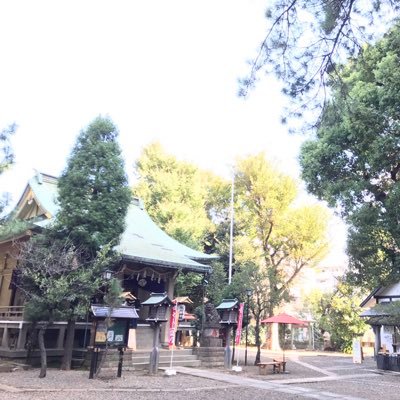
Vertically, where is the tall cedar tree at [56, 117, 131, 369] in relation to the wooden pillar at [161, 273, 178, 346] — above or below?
above

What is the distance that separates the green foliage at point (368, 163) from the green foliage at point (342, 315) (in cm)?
1103

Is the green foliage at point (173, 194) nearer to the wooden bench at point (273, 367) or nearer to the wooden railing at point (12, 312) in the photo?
the wooden railing at point (12, 312)

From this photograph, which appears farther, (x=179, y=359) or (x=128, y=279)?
(x=128, y=279)

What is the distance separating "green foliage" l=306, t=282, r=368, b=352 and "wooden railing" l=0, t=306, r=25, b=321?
19.9 m

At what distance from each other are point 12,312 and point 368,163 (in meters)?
13.1

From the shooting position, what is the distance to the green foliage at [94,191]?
1303cm

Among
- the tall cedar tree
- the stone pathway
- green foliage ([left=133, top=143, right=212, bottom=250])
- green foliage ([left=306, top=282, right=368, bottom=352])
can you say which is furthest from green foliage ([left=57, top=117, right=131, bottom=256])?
green foliage ([left=306, top=282, right=368, bottom=352])

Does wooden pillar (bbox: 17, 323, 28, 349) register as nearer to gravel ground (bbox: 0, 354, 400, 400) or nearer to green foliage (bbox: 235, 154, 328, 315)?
gravel ground (bbox: 0, 354, 400, 400)

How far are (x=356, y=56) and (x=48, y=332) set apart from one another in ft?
42.9

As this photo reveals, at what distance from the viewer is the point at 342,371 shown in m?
16.2

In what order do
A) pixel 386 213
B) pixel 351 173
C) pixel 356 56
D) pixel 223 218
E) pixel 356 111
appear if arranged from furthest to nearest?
1. pixel 223 218
2. pixel 351 173
3. pixel 386 213
4. pixel 356 111
5. pixel 356 56

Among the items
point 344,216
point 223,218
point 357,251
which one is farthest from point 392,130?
point 223,218

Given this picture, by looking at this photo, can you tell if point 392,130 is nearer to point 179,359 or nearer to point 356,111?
point 356,111

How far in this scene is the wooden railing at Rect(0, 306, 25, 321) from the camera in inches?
565
